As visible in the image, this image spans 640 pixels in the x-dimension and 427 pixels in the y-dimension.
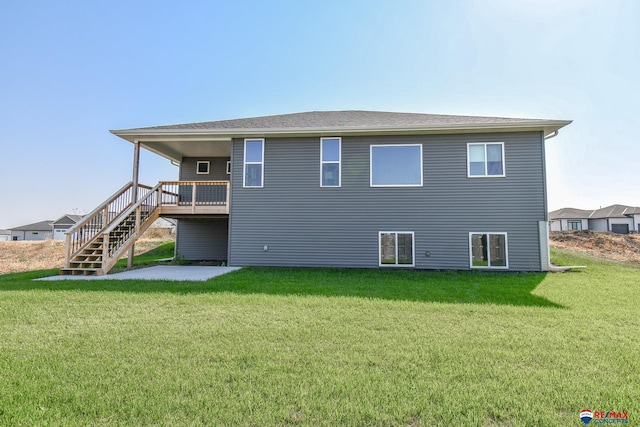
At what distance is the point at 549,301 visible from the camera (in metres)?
5.44

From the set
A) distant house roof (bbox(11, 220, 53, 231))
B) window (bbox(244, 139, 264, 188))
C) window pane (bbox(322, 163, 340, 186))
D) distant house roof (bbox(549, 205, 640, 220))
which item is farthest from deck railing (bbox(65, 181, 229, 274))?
distant house roof (bbox(11, 220, 53, 231))

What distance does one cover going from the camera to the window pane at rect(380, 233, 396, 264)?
9344 mm

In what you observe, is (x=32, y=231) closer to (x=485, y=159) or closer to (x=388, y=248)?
(x=388, y=248)

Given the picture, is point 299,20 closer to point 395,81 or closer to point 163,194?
point 395,81

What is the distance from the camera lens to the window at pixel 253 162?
9820 mm

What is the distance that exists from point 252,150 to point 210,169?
11.1 ft

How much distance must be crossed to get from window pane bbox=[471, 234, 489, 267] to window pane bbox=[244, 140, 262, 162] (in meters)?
7.03

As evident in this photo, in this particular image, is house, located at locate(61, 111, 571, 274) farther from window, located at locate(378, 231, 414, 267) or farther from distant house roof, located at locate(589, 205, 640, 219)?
distant house roof, located at locate(589, 205, 640, 219)

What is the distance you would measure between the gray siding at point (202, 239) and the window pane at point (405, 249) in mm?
6748

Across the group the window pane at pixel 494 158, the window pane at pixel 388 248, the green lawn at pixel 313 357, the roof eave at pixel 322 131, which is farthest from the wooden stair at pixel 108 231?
the window pane at pixel 494 158

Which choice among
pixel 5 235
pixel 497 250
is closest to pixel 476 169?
pixel 497 250

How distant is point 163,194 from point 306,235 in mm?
5041

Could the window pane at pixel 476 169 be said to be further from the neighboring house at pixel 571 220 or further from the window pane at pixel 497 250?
the neighboring house at pixel 571 220

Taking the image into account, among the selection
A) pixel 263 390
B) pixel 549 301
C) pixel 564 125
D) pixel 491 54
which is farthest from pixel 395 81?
pixel 263 390
